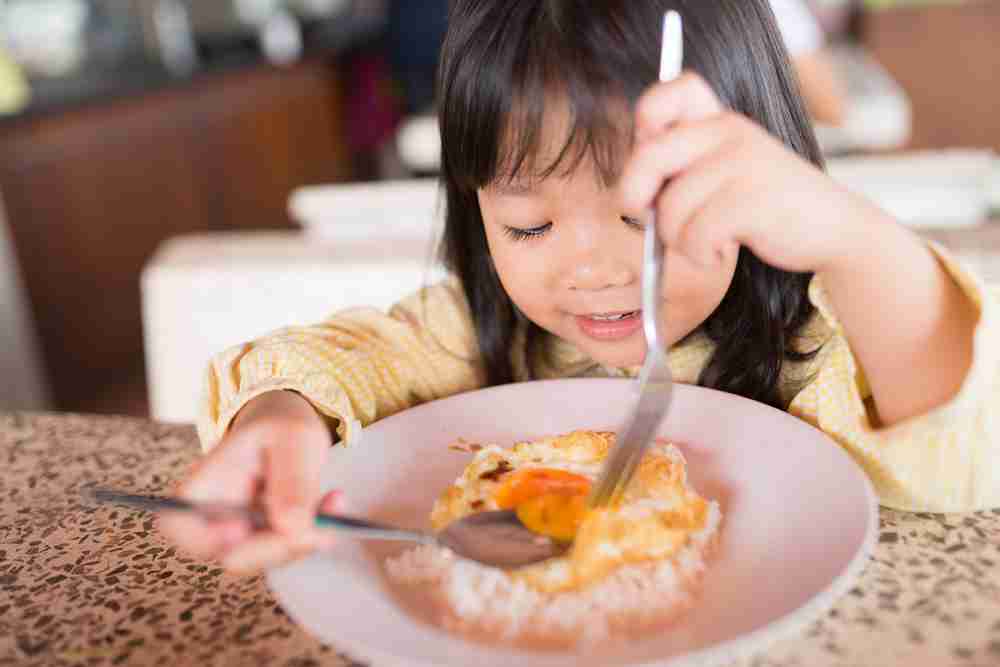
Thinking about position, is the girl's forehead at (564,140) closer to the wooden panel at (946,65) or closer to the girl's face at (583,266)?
the girl's face at (583,266)

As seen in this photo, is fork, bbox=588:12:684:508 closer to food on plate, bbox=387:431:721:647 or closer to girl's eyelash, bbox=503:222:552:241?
food on plate, bbox=387:431:721:647

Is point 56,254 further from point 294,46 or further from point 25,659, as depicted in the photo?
point 25,659

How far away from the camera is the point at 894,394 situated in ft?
2.43

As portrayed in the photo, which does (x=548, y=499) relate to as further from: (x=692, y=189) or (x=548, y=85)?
(x=548, y=85)

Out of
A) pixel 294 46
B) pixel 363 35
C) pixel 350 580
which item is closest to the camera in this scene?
pixel 350 580

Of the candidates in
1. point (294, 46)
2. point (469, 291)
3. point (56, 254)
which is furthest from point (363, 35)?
point (469, 291)

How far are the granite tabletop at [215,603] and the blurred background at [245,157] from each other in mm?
701

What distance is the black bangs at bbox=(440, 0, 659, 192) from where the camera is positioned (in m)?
0.78

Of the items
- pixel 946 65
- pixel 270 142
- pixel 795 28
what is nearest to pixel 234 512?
pixel 795 28

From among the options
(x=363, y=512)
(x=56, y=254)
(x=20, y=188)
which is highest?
(x=363, y=512)

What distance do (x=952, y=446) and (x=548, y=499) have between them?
33 centimetres

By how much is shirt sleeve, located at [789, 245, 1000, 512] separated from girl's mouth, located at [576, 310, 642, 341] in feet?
0.75

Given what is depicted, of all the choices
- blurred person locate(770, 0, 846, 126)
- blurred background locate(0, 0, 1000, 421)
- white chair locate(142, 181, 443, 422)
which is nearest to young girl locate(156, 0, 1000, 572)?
white chair locate(142, 181, 443, 422)

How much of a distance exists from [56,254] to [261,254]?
83.7 inches
